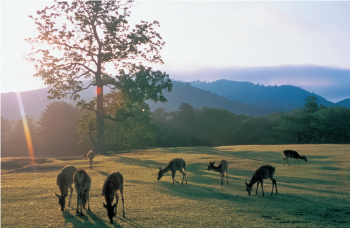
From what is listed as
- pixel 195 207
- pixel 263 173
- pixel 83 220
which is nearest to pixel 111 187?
pixel 83 220

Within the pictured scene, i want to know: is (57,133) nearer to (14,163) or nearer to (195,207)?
(14,163)

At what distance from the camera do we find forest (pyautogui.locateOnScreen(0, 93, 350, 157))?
156ft

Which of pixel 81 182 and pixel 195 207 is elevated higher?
pixel 81 182

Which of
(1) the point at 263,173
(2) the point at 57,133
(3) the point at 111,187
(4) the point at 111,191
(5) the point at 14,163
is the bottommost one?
(5) the point at 14,163

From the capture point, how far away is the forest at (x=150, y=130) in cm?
4756

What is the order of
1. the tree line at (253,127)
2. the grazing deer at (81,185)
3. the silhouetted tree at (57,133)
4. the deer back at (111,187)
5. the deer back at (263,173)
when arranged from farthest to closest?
1. the silhouetted tree at (57,133)
2. the tree line at (253,127)
3. the deer back at (263,173)
4. the grazing deer at (81,185)
5. the deer back at (111,187)

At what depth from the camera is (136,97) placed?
103ft

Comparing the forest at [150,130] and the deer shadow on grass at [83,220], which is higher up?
the forest at [150,130]

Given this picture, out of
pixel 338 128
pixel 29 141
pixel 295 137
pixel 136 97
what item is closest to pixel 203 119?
pixel 295 137

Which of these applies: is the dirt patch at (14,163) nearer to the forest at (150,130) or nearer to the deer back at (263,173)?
the forest at (150,130)

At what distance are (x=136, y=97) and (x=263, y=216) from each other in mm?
25044

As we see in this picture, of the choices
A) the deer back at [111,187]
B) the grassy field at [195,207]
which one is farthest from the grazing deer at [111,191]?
the grassy field at [195,207]

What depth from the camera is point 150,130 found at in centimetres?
4784

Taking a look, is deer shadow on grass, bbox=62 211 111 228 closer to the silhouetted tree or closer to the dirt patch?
the dirt patch
